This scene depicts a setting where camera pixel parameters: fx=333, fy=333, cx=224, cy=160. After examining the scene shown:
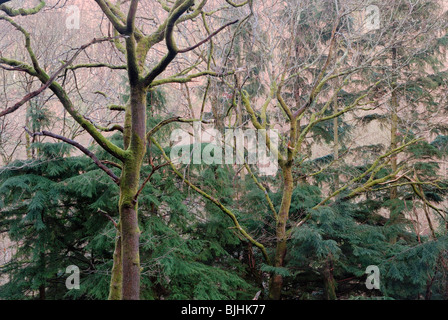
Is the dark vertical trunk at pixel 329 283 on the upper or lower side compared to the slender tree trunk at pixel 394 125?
lower

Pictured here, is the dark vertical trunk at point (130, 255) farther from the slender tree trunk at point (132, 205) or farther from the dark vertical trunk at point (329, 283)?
the dark vertical trunk at point (329, 283)

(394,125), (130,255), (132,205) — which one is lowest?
(130,255)

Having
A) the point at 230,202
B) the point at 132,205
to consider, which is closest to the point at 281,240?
the point at 230,202

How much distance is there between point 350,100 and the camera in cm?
1034

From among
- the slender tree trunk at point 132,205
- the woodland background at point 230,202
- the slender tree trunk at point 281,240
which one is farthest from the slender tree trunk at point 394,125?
the slender tree trunk at point 132,205

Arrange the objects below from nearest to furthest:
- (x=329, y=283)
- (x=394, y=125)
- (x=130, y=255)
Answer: (x=130, y=255) → (x=329, y=283) → (x=394, y=125)

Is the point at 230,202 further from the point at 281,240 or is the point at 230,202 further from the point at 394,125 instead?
the point at 394,125

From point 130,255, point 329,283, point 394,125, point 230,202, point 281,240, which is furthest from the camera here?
point 394,125

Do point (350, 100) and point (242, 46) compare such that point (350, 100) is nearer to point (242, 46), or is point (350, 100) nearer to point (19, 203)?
point (242, 46)

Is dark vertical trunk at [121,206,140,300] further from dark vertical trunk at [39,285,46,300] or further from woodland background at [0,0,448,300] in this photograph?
dark vertical trunk at [39,285,46,300]

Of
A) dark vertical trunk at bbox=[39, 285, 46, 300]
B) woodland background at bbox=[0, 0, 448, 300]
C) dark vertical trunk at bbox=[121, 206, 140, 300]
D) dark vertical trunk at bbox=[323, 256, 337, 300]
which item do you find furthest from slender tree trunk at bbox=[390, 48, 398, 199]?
dark vertical trunk at bbox=[39, 285, 46, 300]

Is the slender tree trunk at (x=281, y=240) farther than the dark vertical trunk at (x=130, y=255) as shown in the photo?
Yes

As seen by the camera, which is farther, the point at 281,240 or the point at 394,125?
the point at 394,125

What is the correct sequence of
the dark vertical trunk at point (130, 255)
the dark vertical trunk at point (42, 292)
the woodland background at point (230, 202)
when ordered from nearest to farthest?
1. the dark vertical trunk at point (130, 255)
2. the woodland background at point (230, 202)
3. the dark vertical trunk at point (42, 292)
